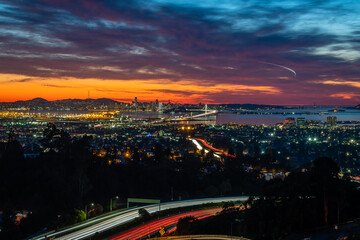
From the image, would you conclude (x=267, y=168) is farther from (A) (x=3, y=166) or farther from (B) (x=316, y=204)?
(A) (x=3, y=166)

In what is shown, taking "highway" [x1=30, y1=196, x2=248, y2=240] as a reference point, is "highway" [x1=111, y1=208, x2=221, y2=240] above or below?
below

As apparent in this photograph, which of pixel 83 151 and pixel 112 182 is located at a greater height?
pixel 83 151

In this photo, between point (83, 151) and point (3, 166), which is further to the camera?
point (83, 151)

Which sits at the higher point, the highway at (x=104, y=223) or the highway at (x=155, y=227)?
the highway at (x=104, y=223)

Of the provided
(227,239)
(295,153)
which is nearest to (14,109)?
(295,153)

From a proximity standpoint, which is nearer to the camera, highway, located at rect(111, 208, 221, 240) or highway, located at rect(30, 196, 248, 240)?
highway, located at rect(30, 196, 248, 240)

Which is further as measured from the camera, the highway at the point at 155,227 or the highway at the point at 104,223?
the highway at the point at 155,227

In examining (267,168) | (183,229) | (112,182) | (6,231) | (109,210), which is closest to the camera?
(6,231)

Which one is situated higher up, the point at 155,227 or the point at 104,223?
the point at 104,223

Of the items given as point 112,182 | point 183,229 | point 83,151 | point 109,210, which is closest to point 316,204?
point 183,229

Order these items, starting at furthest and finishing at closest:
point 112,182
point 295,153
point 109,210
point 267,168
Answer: point 295,153, point 267,168, point 112,182, point 109,210
